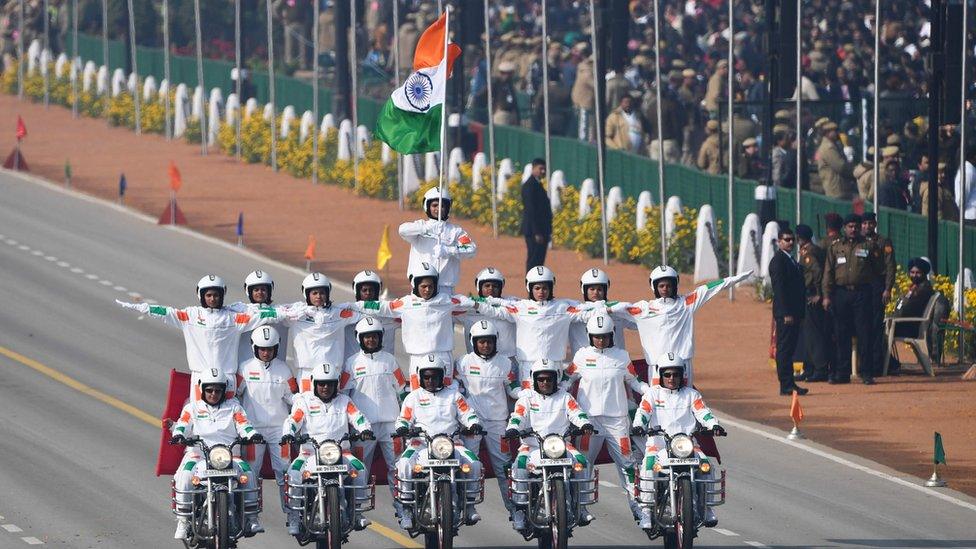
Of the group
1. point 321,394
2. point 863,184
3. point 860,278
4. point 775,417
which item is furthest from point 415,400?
point 863,184

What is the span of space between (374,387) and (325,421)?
769 millimetres

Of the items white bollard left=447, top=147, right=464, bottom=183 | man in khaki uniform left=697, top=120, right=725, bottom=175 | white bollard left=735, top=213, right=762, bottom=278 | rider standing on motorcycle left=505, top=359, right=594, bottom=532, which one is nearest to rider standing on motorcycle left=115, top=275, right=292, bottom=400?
rider standing on motorcycle left=505, top=359, right=594, bottom=532

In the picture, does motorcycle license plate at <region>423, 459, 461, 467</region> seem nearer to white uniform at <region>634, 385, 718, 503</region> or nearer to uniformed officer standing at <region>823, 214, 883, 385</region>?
white uniform at <region>634, 385, 718, 503</region>

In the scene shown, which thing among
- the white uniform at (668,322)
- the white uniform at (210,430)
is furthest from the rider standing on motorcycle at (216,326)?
the white uniform at (668,322)

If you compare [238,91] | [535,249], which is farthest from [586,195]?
[238,91]

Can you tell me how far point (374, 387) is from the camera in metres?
20.7

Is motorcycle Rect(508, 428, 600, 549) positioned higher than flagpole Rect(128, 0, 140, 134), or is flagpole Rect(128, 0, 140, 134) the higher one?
flagpole Rect(128, 0, 140, 134)

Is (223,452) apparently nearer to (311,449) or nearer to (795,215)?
(311,449)

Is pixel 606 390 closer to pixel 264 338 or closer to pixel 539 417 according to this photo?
pixel 539 417

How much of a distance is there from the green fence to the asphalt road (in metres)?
6.56

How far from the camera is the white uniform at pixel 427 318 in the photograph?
21.2 metres

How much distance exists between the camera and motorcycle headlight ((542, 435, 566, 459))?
19656mm

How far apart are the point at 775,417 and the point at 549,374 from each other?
7.20 metres

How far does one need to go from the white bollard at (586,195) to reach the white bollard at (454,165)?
4.02m
